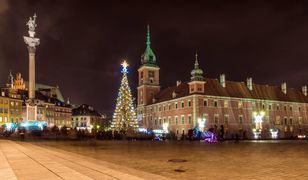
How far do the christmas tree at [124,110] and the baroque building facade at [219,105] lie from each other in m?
18.8

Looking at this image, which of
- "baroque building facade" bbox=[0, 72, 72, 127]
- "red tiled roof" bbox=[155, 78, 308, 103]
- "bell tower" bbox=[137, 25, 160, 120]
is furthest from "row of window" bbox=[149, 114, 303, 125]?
"baroque building facade" bbox=[0, 72, 72, 127]

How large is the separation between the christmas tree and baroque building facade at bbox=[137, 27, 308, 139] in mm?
18795

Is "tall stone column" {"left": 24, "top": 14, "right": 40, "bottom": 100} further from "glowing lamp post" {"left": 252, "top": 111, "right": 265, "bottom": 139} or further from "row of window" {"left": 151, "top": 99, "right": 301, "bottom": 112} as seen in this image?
"glowing lamp post" {"left": 252, "top": 111, "right": 265, "bottom": 139}

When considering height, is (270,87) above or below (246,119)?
above

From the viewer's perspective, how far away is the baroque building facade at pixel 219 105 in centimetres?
7981

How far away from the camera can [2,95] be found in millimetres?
101062

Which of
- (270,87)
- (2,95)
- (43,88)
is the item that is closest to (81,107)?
(43,88)

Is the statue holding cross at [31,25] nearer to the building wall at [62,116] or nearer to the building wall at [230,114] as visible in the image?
the building wall at [230,114]

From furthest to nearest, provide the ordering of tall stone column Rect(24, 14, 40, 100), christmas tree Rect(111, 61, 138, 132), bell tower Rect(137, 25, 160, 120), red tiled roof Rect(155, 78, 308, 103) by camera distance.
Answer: bell tower Rect(137, 25, 160, 120) < red tiled roof Rect(155, 78, 308, 103) < christmas tree Rect(111, 61, 138, 132) < tall stone column Rect(24, 14, 40, 100)

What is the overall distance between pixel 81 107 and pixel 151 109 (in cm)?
6807

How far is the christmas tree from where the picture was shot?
62.4 metres

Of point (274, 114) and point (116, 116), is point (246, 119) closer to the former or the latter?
point (274, 114)

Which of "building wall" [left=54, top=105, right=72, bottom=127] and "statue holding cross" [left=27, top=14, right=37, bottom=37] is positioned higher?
"statue holding cross" [left=27, top=14, right=37, bottom=37]

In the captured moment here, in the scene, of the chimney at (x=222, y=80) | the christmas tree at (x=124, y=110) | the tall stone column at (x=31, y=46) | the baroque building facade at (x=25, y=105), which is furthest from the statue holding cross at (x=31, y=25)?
the chimney at (x=222, y=80)
